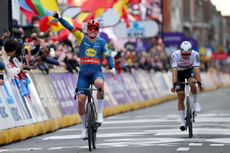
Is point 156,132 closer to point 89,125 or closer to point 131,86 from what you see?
point 89,125

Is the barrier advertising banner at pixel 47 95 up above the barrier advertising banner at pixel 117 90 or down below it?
above

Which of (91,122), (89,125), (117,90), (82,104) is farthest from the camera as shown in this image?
(117,90)

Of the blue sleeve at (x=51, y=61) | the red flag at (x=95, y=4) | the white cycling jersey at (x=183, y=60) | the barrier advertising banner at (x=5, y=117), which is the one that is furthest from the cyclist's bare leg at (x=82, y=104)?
the red flag at (x=95, y=4)

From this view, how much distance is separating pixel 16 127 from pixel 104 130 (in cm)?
319

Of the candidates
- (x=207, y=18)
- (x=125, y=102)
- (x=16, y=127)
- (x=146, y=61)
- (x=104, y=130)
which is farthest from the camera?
(x=207, y=18)

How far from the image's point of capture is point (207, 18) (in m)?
141

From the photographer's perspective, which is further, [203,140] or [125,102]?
[125,102]

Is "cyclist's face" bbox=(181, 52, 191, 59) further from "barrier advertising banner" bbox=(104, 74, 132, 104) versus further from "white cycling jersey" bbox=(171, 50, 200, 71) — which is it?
"barrier advertising banner" bbox=(104, 74, 132, 104)

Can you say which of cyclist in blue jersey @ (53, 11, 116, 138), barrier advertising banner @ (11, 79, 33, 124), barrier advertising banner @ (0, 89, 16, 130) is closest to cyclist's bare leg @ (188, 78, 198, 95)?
cyclist in blue jersey @ (53, 11, 116, 138)

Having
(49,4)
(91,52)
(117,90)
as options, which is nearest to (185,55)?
(91,52)

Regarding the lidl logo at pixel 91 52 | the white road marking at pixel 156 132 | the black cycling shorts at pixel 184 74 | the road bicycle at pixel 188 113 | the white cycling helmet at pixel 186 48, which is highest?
the lidl logo at pixel 91 52

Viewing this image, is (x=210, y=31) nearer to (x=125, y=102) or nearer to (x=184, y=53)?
(x=125, y=102)

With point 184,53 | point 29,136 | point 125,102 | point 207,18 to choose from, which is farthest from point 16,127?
point 207,18

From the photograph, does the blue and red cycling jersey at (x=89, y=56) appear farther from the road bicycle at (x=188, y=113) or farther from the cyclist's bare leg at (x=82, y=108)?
the road bicycle at (x=188, y=113)
